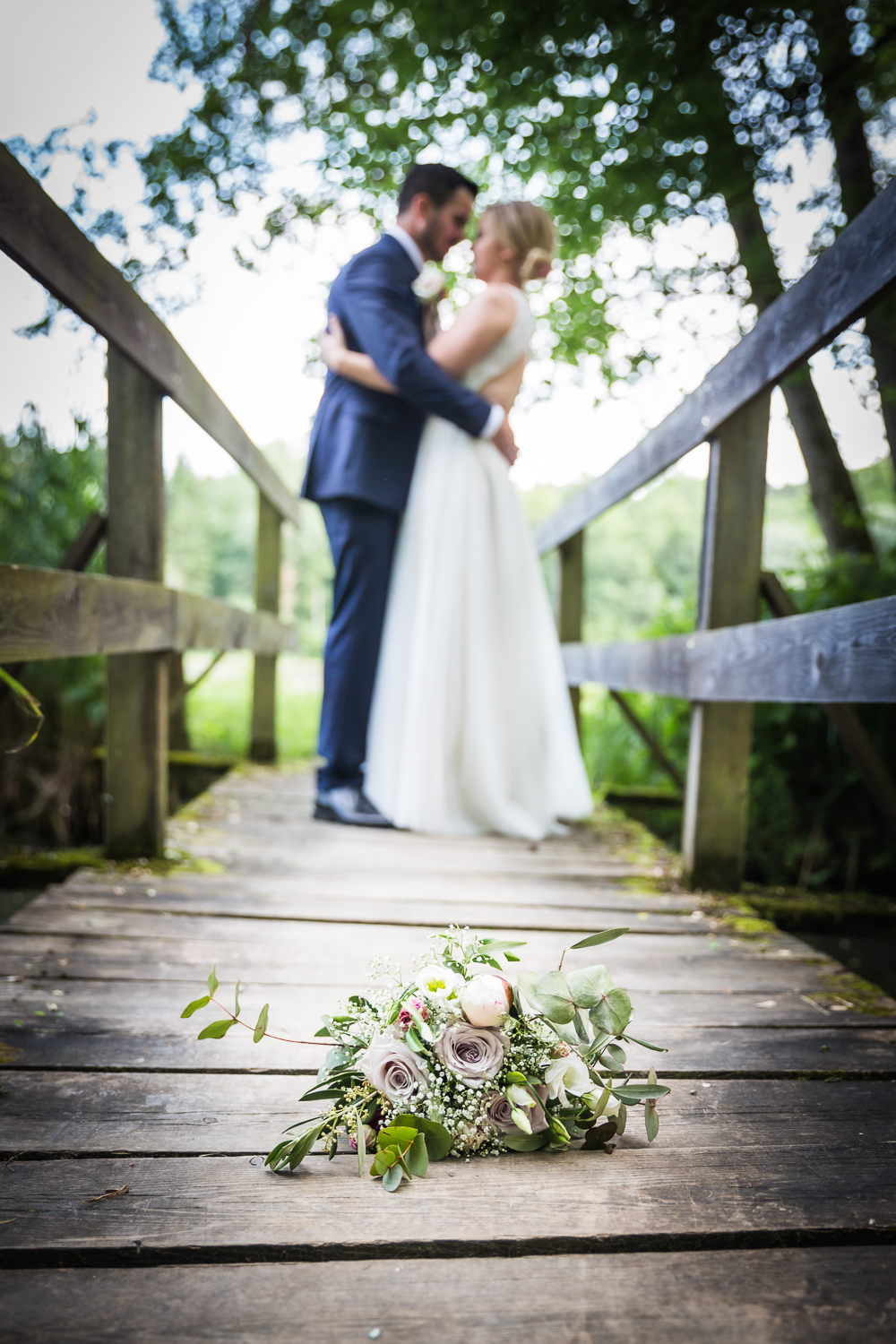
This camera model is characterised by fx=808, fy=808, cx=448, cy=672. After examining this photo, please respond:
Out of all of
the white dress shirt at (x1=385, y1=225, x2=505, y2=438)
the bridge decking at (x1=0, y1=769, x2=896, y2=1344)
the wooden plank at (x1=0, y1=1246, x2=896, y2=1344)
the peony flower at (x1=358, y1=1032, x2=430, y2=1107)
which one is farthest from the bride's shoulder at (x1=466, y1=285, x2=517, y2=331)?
the wooden plank at (x1=0, y1=1246, x2=896, y2=1344)

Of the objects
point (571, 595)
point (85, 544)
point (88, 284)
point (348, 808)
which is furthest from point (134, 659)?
point (571, 595)

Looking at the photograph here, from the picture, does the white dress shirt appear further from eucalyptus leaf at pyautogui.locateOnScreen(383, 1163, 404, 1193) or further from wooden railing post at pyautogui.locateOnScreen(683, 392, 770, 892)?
eucalyptus leaf at pyautogui.locateOnScreen(383, 1163, 404, 1193)

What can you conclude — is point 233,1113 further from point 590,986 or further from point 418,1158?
point 590,986

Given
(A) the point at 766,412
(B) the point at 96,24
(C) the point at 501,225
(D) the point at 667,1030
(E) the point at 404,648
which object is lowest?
(D) the point at 667,1030

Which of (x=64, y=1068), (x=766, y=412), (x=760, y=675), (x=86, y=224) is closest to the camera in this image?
(x=64, y=1068)

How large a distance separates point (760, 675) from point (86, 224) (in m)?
3.04

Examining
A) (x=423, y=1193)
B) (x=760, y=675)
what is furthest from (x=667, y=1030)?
(x=760, y=675)

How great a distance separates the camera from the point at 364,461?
8.42ft

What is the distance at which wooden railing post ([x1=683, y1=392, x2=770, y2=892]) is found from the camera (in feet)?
6.10

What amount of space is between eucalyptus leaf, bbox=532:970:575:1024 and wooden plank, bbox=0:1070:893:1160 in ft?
0.52

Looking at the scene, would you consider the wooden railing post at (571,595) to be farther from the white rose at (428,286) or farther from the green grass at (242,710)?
the green grass at (242,710)

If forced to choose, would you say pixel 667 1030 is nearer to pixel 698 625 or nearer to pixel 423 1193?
pixel 423 1193

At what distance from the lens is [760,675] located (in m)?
1.54

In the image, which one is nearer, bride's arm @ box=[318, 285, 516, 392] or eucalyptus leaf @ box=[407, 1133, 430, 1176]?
eucalyptus leaf @ box=[407, 1133, 430, 1176]
